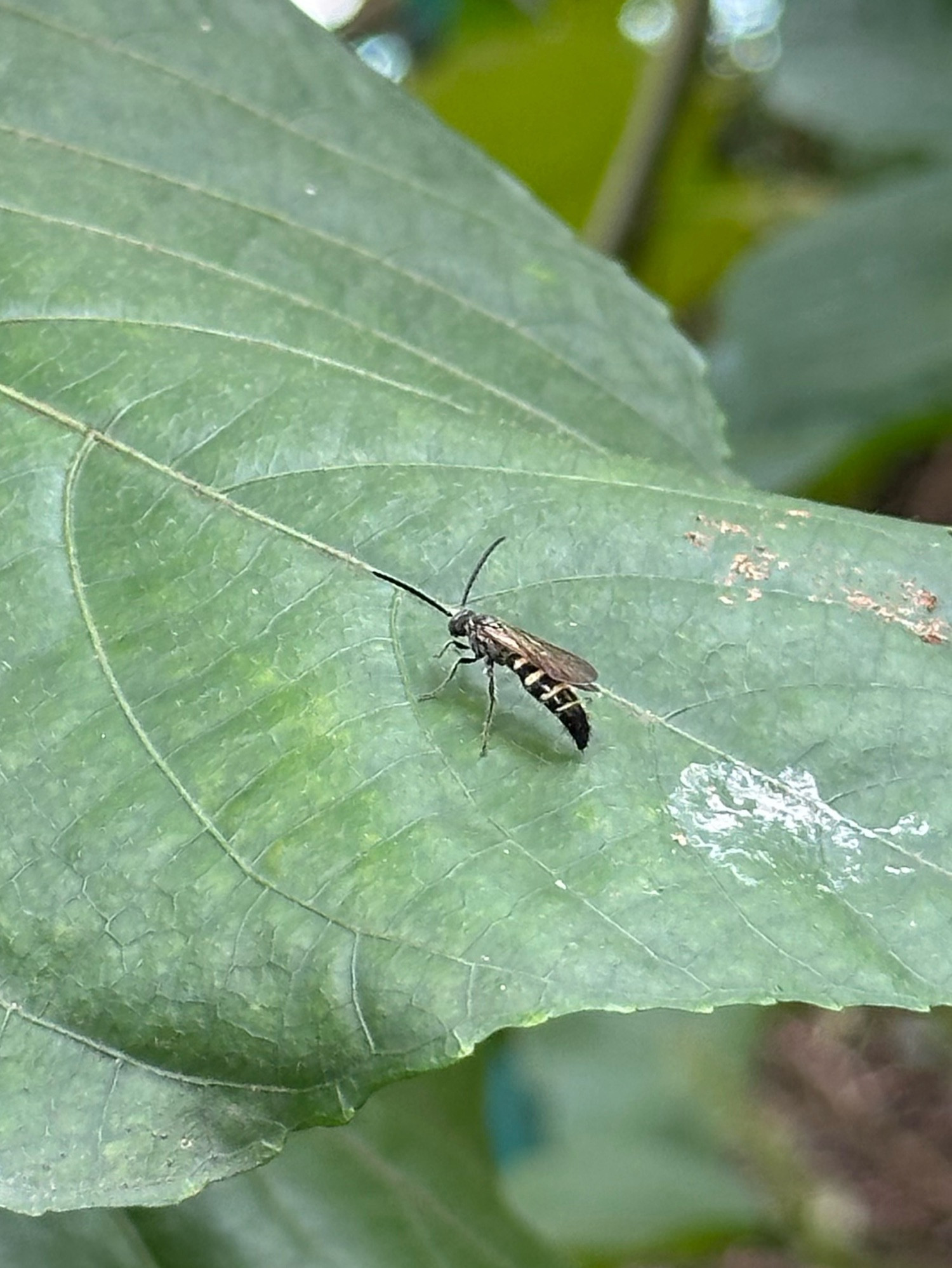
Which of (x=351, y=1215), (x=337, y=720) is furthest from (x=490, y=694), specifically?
(x=351, y=1215)

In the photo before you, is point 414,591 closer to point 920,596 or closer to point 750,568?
point 750,568

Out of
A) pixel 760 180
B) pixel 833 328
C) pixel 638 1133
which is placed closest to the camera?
pixel 833 328

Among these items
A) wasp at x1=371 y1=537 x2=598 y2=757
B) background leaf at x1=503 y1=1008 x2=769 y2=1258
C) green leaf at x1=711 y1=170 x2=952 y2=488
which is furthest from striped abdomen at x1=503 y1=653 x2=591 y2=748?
background leaf at x1=503 y1=1008 x2=769 y2=1258

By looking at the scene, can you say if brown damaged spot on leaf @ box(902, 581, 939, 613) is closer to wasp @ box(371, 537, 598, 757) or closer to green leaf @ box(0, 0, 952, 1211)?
green leaf @ box(0, 0, 952, 1211)

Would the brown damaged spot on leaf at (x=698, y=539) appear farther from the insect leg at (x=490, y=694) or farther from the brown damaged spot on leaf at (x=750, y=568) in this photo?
the insect leg at (x=490, y=694)

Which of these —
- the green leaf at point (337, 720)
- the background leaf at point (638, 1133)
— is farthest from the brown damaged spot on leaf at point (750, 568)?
the background leaf at point (638, 1133)

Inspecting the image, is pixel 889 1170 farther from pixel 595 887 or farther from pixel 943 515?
pixel 595 887

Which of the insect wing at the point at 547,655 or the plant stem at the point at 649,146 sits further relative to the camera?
the plant stem at the point at 649,146
